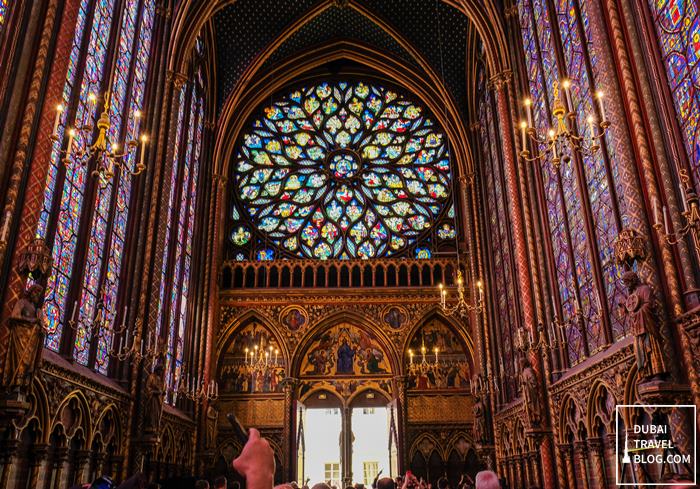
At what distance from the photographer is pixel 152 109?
1655 centimetres

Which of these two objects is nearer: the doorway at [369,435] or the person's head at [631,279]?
the person's head at [631,279]

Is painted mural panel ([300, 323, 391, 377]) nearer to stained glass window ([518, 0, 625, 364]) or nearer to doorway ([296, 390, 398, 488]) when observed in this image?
doorway ([296, 390, 398, 488])

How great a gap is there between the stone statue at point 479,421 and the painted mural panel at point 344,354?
155 inches

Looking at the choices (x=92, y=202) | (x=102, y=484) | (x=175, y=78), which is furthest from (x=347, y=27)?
(x=102, y=484)

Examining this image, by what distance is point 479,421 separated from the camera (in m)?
19.5

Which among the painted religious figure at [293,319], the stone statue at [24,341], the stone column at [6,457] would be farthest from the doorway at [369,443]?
the stone statue at [24,341]

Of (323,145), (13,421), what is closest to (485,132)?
(323,145)

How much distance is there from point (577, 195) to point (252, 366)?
45.9ft

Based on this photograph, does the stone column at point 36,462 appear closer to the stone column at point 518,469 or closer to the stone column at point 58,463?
the stone column at point 58,463

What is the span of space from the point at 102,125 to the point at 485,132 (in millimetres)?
16738

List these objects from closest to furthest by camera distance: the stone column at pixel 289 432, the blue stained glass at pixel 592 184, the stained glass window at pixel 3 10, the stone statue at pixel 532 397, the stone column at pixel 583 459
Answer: the stained glass window at pixel 3 10
the blue stained glass at pixel 592 184
the stone column at pixel 583 459
the stone statue at pixel 532 397
the stone column at pixel 289 432

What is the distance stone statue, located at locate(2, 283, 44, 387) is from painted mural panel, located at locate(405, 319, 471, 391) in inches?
593

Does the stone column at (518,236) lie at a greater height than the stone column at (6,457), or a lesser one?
greater

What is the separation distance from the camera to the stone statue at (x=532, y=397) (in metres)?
13.7
